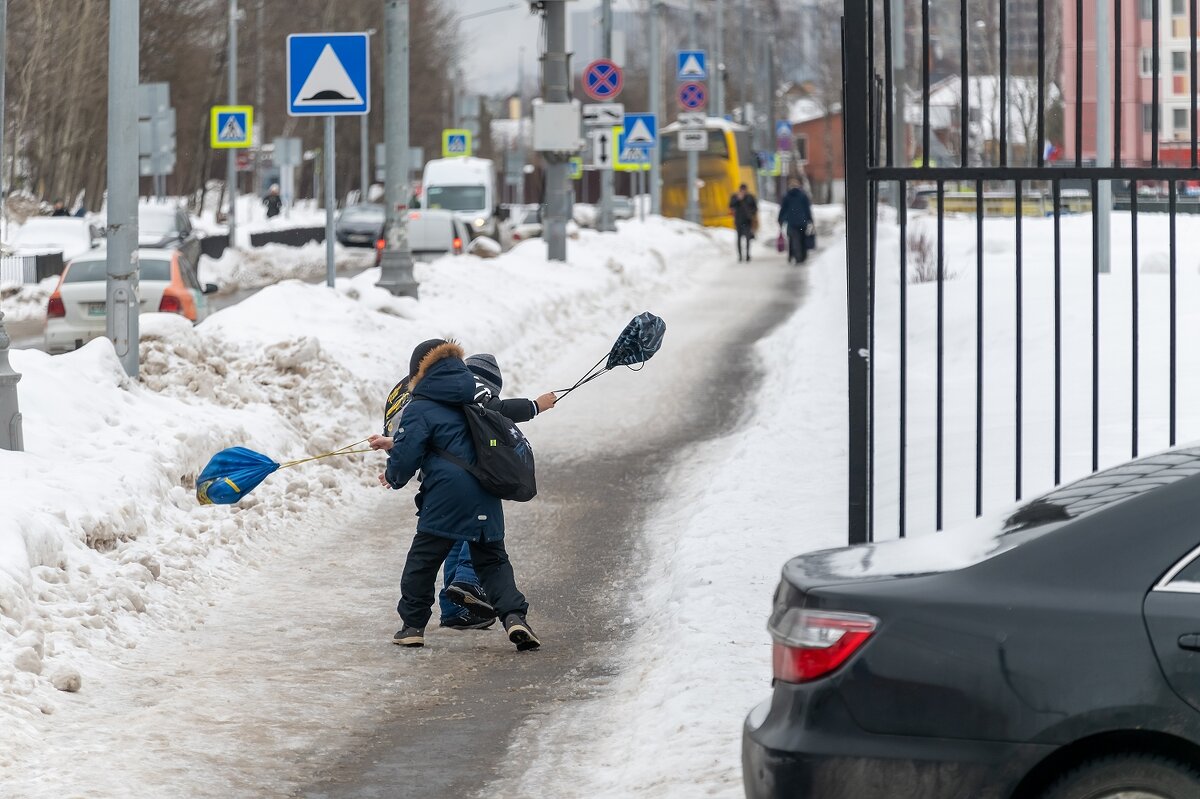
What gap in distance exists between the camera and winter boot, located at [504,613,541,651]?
7.19 metres

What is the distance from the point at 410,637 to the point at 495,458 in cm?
89

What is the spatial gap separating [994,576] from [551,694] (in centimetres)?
306

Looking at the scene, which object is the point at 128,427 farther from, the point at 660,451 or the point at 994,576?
the point at 994,576

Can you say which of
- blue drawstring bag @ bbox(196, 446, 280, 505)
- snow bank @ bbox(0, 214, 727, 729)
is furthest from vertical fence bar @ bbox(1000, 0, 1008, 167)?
snow bank @ bbox(0, 214, 727, 729)

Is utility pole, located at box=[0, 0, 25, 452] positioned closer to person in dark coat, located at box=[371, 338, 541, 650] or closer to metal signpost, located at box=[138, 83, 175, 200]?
person in dark coat, located at box=[371, 338, 541, 650]

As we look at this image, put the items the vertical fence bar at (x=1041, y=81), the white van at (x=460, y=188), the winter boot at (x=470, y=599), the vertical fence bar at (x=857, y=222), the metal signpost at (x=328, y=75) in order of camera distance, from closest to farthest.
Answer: the vertical fence bar at (x=1041, y=81) → the vertical fence bar at (x=857, y=222) → the winter boot at (x=470, y=599) → the metal signpost at (x=328, y=75) → the white van at (x=460, y=188)

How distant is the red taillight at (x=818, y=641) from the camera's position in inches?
150

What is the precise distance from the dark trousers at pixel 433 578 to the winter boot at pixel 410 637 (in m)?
0.02

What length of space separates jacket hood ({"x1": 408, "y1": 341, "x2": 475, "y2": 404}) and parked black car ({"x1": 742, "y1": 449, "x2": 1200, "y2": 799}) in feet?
11.2

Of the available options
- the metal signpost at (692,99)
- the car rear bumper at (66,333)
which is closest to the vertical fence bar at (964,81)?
the car rear bumper at (66,333)

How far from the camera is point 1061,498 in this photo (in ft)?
14.1

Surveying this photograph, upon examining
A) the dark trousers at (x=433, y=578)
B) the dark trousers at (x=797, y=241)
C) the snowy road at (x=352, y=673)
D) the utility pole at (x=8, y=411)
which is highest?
the dark trousers at (x=797, y=241)

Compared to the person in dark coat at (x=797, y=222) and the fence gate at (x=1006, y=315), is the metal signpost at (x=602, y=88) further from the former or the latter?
the fence gate at (x=1006, y=315)

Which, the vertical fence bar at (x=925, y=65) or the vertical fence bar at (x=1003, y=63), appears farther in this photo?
the vertical fence bar at (x=1003, y=63)
